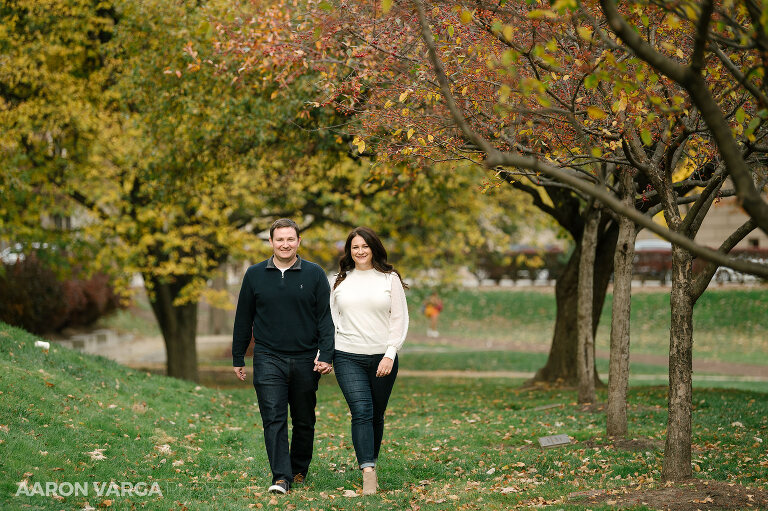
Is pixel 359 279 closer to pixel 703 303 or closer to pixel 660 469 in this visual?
pixel 660 469

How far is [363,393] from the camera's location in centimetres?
629

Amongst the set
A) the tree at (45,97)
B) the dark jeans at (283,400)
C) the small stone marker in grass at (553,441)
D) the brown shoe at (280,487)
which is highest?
the tree at (45,97)

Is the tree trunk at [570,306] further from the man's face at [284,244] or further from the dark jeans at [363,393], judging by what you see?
the man's face at [284,244]

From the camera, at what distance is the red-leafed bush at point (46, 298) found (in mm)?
19016

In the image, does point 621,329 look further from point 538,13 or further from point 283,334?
point 538,13

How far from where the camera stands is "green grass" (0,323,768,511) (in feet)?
20.0

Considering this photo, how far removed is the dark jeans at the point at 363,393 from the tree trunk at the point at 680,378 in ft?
7.02

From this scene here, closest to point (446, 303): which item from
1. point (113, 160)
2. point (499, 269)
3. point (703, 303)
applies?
point (499, 269)

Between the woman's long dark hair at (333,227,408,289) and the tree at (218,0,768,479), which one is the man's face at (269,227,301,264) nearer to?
the woman's long dark hair at (333,227,408,289)

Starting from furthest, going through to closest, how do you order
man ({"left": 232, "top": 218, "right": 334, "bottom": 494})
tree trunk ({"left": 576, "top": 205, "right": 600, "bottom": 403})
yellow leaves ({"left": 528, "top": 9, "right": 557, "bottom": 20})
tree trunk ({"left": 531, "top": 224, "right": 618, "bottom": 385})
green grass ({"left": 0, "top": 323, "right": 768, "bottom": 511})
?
tree trunk ({"left": 531, "top": 224, "right": 618, "bottom": 385}), tree trunk ({"left": 576, "top": 205, "right": 600, "bottom": 403}), man ({"left": 232, "top": 218, "right": 334, "bottom": 494}), green grass ({"left": 0, "top": 323, "right": 768, "bottom": 511}), yellow leaves ({"left": 528, "top": 9, "right": 557, "bottom": 20})

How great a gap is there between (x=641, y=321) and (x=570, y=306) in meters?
17.5

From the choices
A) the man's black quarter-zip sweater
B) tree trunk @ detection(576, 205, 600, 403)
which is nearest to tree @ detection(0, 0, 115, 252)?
the man's black quarter-zip sweater

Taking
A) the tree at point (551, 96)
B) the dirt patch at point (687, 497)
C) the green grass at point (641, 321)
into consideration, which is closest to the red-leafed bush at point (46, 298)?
the green grass at point (641, 321)

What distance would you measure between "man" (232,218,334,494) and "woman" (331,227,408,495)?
5.1 inches
